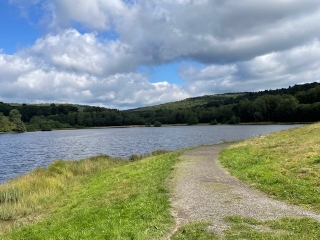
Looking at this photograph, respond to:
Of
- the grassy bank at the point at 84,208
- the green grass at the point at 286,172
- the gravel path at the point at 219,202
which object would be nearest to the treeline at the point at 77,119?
the grassy bank at the point at 84,208

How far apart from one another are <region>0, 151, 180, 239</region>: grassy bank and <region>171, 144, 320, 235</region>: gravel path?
591mm

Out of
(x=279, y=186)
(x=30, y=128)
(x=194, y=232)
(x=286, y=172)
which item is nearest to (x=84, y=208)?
(x=194, y=232)

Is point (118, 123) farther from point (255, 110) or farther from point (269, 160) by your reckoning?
point (269, 160)

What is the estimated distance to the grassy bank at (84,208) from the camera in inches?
338

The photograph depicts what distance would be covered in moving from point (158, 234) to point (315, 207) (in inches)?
188

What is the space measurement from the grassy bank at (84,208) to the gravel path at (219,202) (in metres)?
0.59

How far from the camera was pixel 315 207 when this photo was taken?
9.17 metres

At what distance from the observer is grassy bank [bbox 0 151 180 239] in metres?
8.58

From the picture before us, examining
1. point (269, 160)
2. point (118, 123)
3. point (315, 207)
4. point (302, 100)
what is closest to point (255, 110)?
point (302, 100)

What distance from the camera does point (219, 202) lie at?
1029 centimetres

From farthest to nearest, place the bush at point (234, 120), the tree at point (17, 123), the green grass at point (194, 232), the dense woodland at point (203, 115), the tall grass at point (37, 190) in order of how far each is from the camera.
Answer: the tree at point (17, 123) < the bush at point (234, 120) < the dense woodland at point (203, 115) < the tall grass at point (37, 190) < the green grass at point (194, 232)

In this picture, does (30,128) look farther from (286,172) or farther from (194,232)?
(194,232)

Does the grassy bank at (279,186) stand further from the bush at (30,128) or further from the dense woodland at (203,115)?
the bush at (30,128)

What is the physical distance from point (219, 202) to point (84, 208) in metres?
5.23
